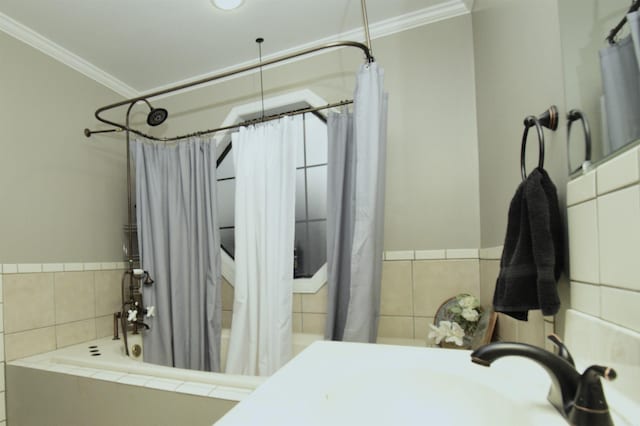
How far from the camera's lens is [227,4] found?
1.69 m

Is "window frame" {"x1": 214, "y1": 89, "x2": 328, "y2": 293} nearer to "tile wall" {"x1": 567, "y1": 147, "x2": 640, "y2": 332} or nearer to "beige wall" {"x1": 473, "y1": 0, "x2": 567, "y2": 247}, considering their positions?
"beige wall" {"x1": 473, "y1": 0, "x2": 567, "y2": 247}

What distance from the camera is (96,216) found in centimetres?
217

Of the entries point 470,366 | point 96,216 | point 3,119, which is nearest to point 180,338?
point 96,216

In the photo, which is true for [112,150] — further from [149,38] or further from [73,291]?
[73,291]

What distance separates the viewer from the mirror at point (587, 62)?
58 centimetres

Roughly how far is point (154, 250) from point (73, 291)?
51 centimetres

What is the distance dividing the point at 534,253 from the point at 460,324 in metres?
0.99

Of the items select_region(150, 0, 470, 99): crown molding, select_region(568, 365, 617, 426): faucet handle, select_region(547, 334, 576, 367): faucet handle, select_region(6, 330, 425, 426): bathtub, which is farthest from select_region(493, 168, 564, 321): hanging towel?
select_region(150, 0, 470, 99): crown molding

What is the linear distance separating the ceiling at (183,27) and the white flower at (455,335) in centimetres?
170

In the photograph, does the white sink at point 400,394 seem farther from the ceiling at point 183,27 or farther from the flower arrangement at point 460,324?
the ceiling at point 183,27

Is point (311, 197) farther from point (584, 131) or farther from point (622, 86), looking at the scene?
point (622, 86)

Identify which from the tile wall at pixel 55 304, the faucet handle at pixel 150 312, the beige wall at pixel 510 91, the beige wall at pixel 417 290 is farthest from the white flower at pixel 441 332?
the tile wall at pixel 55 304

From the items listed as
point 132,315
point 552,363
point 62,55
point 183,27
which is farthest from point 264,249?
point 62,55

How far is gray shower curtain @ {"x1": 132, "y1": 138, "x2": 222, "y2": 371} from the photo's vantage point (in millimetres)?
1979
